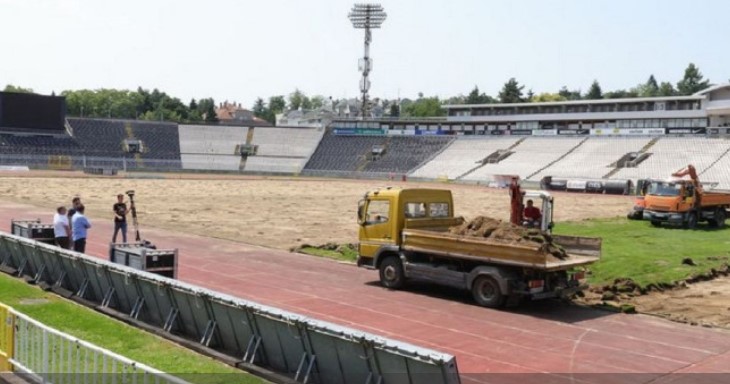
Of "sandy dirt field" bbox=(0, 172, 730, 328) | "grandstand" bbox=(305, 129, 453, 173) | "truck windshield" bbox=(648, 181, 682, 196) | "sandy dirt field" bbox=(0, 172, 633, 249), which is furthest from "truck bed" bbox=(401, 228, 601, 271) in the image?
"grandstand" bbox=(305, 129, 453, 173)

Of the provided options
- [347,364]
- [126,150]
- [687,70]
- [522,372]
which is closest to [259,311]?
[347,364]

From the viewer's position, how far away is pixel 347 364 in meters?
8.72

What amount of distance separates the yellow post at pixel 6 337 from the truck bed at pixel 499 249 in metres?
9.36

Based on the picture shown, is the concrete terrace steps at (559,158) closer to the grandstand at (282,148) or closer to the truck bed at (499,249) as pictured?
the grandstand at (282,148)

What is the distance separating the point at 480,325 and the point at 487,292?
5.48ft

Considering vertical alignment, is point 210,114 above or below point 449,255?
above

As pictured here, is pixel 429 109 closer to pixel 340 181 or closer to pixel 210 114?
pixel 210 114

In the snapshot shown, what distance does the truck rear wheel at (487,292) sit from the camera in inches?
587

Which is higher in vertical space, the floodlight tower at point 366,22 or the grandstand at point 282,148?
the floodlight tower at point 366,22

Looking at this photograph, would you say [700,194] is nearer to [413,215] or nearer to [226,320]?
[413,215]

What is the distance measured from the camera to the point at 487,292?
1523 cm

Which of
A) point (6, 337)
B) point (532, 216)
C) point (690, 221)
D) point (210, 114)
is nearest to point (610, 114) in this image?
point (690, 221)

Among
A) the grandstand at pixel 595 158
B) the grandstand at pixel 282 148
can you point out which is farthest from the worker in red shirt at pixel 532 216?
the grandstand at pixel 282 148

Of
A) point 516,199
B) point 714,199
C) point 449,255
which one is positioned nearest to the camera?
point 449,255
